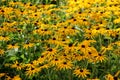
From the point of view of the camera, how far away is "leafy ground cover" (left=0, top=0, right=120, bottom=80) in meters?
4.22

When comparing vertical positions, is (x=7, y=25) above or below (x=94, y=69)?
above

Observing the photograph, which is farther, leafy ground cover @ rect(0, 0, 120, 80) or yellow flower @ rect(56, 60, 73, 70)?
leafy ground cover @ rect(0, 0, 120, 80)

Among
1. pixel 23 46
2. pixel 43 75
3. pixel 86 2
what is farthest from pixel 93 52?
pixel 86 2

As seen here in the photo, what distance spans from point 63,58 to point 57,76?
311 millimetres

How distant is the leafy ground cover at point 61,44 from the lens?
13.8 ft

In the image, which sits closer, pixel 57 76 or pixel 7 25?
pixel 57 76

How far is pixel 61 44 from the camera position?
4.52 m

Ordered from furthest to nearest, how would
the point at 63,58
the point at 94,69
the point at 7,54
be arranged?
the point at 7,54 → the point at 94,69 → the point at 63,58

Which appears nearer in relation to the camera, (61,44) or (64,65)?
(64,65)

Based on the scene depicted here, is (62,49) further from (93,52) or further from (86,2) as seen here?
(86,2)

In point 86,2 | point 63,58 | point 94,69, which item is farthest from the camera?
point 86,2

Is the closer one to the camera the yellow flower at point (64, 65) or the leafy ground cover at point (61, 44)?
the yellow flower at point (64, 65)

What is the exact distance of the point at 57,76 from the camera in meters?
4.33

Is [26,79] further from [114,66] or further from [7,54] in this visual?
[114,66]
